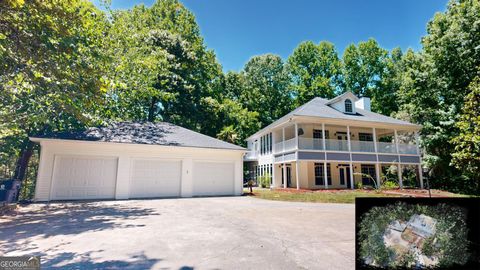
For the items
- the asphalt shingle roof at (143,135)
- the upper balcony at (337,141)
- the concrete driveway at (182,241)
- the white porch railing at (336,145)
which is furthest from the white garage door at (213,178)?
the white porch railing at (336,145)

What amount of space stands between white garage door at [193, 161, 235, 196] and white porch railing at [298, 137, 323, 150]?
565 cm

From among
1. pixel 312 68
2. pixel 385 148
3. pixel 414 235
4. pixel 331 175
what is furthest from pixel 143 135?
pixel 312 68

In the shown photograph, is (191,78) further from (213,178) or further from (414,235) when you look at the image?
(414,235)

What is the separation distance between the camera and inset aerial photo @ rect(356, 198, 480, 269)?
2.56 meters

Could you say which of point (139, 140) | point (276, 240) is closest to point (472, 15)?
point (276, 240)

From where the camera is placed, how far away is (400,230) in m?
2.60

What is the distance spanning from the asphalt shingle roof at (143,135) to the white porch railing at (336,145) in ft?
24.2

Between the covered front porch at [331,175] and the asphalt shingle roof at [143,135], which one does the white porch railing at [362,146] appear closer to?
the covered front porch at [331,175]

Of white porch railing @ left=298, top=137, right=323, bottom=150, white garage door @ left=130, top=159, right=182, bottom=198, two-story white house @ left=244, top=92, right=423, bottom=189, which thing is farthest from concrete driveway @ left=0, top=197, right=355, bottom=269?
two-story white house @ left=244, top=92, right=423, bottom=189

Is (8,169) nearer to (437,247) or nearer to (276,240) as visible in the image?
(276,240)

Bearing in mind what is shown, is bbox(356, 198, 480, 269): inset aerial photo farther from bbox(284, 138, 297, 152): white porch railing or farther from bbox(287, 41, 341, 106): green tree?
bbox(287, 41, 341, 106): green tree

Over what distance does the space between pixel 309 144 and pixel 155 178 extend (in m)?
11.0

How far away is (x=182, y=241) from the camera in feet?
16.5

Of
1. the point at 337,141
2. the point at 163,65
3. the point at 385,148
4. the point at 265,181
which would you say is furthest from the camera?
the point at 163,65
